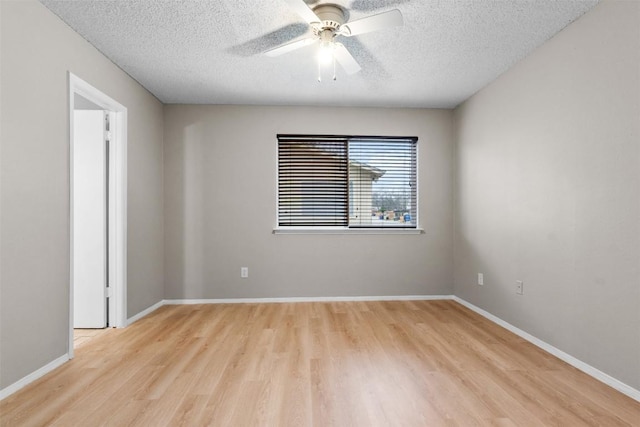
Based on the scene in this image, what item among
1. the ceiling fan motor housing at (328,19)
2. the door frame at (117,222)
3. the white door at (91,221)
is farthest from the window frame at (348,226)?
the ceiling fan motor housing at (328,19)

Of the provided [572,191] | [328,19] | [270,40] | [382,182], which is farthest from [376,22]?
[382,182]

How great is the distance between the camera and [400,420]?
1672mm

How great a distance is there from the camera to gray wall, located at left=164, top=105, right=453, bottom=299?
400 cm

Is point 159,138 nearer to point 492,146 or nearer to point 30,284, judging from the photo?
point 30,284

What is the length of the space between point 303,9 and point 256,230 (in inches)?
103

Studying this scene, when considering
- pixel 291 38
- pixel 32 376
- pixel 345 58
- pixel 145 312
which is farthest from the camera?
pixel 145 312

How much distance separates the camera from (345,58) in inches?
98.3

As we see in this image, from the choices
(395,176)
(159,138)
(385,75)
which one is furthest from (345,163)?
(159,138)

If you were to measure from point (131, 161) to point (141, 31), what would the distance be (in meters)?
1.29

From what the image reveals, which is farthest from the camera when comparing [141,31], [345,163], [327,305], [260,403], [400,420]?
[345,163]

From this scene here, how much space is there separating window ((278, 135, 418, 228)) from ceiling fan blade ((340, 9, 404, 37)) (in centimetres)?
203

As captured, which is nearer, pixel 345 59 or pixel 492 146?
pixel 345 59

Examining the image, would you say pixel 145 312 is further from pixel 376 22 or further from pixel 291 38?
pixel 376 22

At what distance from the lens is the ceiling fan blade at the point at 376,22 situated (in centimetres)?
193
